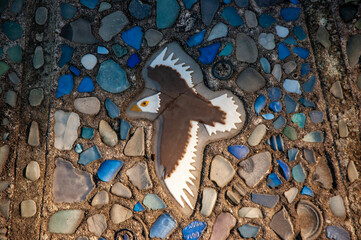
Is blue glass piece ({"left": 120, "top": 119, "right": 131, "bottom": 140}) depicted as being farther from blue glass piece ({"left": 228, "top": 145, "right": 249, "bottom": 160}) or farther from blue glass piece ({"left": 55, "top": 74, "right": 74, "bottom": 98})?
blue glass piece ({"left": 228, "top": 145, "right": 249, "bottom": 160})

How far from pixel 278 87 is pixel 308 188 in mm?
407

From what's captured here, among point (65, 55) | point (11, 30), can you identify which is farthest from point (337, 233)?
point (11, 30)

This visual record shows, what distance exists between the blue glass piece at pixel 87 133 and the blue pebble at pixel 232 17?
702 millimetres

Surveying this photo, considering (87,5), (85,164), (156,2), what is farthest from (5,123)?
(156,2)

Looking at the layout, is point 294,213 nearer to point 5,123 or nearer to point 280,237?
point 280,237

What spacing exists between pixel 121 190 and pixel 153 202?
5.2 inches

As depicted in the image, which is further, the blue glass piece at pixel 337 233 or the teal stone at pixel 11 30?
the teal stone at pixel 11 30

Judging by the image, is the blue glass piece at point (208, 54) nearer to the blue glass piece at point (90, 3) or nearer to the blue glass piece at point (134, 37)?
the blue glass piece at point (134, 37)

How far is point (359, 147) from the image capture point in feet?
4.17

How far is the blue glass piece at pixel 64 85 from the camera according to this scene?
1.30 metres

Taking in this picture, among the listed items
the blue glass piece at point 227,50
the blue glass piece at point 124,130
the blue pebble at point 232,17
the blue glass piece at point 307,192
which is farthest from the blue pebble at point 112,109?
the blue glass piece at point 307,192

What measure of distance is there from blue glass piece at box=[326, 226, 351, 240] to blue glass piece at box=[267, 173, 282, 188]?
0.81 ft

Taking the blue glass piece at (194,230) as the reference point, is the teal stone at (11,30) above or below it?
above

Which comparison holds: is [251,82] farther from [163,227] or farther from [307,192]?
[163,227]
